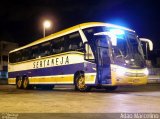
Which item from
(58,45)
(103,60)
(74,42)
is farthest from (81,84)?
(58,45)

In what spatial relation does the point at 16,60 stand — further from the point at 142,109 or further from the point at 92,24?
the point at 142,109

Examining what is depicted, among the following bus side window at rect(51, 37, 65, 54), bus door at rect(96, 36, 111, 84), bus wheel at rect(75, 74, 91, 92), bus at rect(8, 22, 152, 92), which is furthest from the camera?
bus side window at rect(51, 37, 65, 54)

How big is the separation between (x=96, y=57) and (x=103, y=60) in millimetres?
398

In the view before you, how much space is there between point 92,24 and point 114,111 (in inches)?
367

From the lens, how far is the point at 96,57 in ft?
59.9

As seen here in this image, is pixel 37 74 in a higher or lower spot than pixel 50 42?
lower

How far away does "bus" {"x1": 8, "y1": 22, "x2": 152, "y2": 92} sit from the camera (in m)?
17.6

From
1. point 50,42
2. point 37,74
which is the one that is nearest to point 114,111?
point 50,42

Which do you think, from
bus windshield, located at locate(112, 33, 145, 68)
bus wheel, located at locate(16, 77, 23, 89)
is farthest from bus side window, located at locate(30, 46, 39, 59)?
bus windshield, located at locate(112, 33, 145, 68)

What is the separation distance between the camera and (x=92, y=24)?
1884cm

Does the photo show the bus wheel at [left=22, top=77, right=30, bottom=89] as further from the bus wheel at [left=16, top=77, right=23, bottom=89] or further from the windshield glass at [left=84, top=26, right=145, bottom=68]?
the windshield glass at [left=84, top=26, right=145, bottom=68]

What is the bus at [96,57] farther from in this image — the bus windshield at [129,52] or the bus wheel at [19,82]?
the bus wheel at [19,82]

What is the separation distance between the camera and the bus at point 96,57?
1764cm


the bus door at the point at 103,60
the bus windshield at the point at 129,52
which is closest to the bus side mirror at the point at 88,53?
the bus door at the point at 103,60
